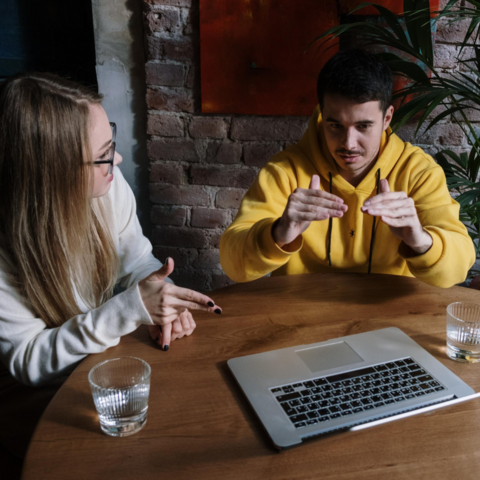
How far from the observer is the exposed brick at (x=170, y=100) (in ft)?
6.34

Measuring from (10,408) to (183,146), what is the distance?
125cm

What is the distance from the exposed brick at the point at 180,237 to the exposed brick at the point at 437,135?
97 cm

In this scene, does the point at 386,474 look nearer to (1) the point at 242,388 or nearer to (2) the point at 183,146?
(1) the point at 242,388

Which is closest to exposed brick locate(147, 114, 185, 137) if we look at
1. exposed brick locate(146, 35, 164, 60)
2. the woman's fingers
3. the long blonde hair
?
exposed brick locate(146, 35, 164, 60)

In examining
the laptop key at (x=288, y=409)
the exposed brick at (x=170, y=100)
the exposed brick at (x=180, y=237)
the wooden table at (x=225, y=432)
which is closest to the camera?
the wooden table at (x=225, y=432)

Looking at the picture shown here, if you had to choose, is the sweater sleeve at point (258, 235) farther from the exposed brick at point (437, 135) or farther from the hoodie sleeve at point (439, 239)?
the exposed brick at point (437, 135)

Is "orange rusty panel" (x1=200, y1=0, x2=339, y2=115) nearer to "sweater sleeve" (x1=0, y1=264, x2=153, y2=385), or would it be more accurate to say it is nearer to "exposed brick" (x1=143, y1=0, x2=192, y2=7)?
"exposed brick" (x1=143, y1=0, x2=192, y2=7)

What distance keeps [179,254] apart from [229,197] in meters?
0.37

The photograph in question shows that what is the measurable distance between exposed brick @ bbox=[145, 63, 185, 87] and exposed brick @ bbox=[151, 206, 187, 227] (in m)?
0.54

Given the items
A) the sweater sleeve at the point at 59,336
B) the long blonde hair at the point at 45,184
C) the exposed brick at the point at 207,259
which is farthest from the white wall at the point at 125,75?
the sweater sleeve at the point at 59,336

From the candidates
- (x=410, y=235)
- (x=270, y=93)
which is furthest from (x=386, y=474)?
(x=270, y=93)

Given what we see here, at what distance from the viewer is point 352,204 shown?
1517mm

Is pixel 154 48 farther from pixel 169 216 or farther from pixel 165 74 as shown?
pixel 169 216

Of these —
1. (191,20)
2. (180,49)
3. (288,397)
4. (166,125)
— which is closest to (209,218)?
(166,125)
